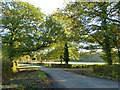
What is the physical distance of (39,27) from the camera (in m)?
18.3

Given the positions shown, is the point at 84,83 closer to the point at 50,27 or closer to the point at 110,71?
the point at 110,71

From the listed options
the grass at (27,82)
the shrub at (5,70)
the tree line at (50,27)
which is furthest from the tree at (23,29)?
the grass at (27,82)

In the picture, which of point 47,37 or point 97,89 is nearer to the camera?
point 97,89

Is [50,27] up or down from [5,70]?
up

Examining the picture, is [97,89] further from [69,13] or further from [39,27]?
[39,27]

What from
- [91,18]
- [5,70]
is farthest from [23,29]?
[91,18]

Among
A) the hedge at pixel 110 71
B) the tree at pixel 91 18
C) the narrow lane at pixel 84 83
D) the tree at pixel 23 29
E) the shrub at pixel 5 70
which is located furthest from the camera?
the tree at pixel 23 29

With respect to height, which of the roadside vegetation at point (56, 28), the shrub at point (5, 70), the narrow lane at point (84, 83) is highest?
the roadside vegetation at point (56, 28)

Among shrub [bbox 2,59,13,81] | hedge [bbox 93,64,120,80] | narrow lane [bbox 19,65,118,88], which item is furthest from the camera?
shrub [bbox 2,59,13,81]

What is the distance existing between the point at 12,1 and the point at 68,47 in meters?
17.6

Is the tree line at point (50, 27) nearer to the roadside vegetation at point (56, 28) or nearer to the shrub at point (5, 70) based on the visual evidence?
the roadside vegetation at point (56, 28)

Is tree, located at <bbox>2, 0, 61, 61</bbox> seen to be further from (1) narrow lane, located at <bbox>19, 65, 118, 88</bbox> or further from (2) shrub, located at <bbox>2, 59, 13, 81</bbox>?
(1) narrow lane, located at <bbox>19, 65, 118, 88</bbox>

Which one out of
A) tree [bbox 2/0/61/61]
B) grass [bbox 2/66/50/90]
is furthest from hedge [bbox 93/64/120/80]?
tree [bbox 2/0/61/61]

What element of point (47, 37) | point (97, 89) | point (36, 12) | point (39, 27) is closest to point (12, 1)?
point (36, 12)
